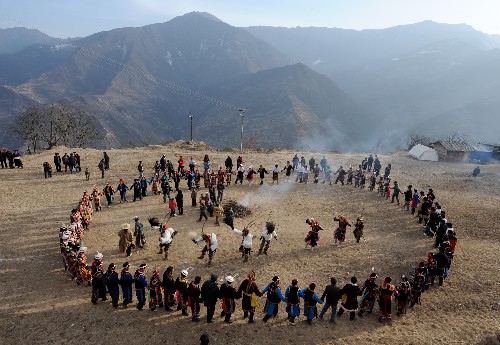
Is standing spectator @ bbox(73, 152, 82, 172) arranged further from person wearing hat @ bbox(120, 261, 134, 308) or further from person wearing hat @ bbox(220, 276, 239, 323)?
person wearing hat @ bbox(220, 276, 239, 323)

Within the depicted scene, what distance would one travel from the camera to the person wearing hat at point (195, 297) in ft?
34.8

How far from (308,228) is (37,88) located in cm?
19533

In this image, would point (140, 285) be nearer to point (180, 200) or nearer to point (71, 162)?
point (180, 200)

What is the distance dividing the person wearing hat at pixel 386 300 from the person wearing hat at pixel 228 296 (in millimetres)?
4461

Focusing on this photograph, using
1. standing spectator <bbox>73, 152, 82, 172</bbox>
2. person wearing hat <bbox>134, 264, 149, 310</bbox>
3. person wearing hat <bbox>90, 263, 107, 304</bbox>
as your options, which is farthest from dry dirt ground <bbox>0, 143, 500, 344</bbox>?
standing spectator <bbox>73, 152, 82, 172</bbox>

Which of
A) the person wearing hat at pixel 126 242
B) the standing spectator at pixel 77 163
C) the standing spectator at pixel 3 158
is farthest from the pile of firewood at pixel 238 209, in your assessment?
the standing spectator at pixel 3 158

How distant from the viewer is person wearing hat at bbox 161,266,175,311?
35.9 ft

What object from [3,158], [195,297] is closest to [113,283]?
[195,297]

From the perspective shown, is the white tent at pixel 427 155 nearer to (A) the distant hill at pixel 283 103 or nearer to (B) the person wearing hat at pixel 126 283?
(B) the person wearing hat at pixel 126 283

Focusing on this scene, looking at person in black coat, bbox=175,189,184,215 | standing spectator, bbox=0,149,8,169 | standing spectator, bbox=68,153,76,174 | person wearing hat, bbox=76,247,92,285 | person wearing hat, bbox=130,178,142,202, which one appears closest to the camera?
person wearing hat, bbox=76,247,92,285

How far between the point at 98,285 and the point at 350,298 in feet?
25.7

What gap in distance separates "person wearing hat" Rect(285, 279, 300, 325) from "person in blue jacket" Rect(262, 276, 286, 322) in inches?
7.9

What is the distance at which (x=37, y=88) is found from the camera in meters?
177

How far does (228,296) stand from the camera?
34.6 ft
